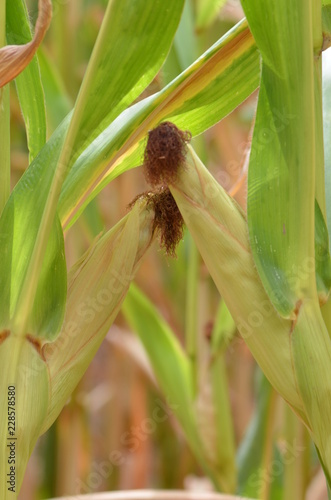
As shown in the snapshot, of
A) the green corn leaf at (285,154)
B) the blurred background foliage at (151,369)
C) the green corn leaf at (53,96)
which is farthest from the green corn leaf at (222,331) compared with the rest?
the green corn leaf at (285,154)

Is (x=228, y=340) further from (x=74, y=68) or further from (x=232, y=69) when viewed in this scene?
Result: (x=74, y=68)

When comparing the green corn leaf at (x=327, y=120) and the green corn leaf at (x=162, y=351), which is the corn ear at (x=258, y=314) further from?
the green corn leaf at (x=162, y=351)

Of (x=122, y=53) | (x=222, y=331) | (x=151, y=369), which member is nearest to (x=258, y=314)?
(x=122, y=53)

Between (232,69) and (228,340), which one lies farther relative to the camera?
(228,340)

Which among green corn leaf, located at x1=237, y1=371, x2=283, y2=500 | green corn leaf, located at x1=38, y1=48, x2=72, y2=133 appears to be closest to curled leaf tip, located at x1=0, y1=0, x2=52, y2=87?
green corn leaf, located at x1=38, y1=48, x2=72, y2=133

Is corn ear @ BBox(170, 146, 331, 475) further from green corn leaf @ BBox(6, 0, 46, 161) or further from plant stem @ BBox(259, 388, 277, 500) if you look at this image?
plant stem @ BBox(259, 388, 277, 500)

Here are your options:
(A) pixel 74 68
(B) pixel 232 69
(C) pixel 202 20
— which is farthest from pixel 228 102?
(A) pixel 74 68

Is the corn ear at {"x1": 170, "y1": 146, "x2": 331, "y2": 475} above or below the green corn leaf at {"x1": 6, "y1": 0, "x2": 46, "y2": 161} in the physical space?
below
